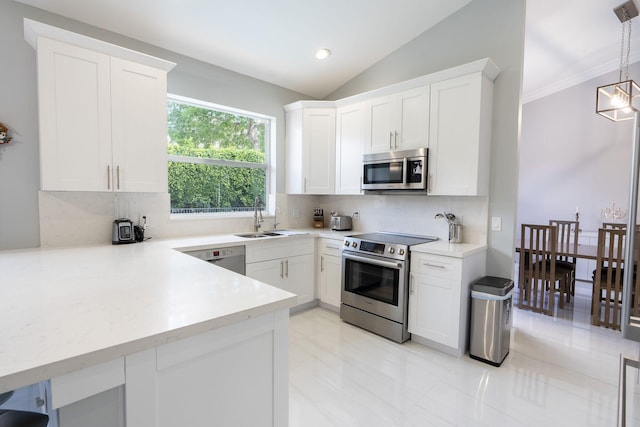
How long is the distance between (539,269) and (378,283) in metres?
2.22

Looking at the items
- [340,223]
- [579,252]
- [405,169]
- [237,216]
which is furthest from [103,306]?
[579,252]

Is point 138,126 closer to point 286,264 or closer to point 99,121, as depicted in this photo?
point 99,121

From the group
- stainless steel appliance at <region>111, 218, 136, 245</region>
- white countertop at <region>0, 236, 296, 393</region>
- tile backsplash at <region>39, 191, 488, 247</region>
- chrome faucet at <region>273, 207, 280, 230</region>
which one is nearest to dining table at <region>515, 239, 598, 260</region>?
tile backsplash at <region>39, 191, 488, 247</region>

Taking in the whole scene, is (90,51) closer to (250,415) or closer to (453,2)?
(250,415)

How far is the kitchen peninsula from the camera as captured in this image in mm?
816

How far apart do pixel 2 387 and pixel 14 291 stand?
84cm

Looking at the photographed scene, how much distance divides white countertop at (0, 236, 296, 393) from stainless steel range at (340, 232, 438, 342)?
5.59 feet

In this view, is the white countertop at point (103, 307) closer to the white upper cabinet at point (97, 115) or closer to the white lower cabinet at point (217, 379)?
the white lower cabinet at point (217, 379)

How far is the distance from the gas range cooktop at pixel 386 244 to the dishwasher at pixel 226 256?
1086mm

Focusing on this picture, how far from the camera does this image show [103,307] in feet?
3.71

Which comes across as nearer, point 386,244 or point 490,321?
point 490,321

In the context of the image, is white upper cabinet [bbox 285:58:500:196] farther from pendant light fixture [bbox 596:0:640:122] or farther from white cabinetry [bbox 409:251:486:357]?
pendant light fixture [bbox 596:0:640:122]

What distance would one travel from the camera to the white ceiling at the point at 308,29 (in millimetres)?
2619

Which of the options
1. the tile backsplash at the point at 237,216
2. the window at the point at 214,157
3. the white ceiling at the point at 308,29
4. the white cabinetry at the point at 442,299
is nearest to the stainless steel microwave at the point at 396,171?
the tile backsplash at the point at 237,216
